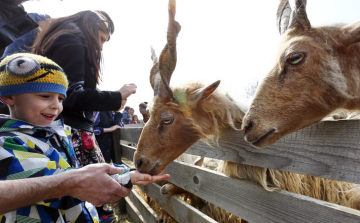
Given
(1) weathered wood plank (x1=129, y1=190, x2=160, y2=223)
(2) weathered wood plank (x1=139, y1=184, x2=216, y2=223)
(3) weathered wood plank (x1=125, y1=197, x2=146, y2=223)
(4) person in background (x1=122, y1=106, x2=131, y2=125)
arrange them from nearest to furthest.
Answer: (2) weathered wood plank (x1=139, y1=184, x2=216, y2=223) < (1) weathered wood plank (x1=129, y1=190, x2=160, y2=223) < (3) weathered wood plank (x1=125, y1=197, x2=146, y2=223) < (4) person in background (x1=122, y1=106, x2=131, y2=125)

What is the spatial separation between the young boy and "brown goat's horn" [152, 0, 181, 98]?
0.86 m

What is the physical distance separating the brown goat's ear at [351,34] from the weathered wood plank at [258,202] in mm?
892

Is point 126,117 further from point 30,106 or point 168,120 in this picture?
point 30,106

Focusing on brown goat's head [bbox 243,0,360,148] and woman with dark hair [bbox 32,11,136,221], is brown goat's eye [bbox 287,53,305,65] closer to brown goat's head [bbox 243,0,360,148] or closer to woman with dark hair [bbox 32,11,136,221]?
brown goat's head [bbox 243,0,360,148]

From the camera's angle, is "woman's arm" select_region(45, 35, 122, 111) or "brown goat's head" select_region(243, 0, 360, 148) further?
"woman's arm" select_region(45, 35, 122, 111)

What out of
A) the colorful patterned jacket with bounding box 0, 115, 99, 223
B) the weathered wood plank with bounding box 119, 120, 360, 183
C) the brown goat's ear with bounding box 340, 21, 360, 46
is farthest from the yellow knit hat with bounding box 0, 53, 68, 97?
the brown goat's ear with bounding box 340, 21, 360, 46

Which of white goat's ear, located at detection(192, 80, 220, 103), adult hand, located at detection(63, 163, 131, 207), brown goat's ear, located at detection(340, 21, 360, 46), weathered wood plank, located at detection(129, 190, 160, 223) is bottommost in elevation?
weathered wood plank, located at detection(129, 190, 160, 223)

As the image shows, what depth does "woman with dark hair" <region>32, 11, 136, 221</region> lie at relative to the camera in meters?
2.17

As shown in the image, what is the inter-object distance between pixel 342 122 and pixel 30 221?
177cm

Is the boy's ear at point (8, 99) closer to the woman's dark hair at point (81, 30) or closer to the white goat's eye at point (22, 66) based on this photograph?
the white goat's eye at point (22, 66)

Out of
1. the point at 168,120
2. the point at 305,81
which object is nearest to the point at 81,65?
the point at 168,120


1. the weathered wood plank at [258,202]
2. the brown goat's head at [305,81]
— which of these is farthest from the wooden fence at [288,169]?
the brown goat's head at [305,81]

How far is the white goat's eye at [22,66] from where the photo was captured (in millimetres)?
1383

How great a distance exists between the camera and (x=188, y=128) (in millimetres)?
1998
